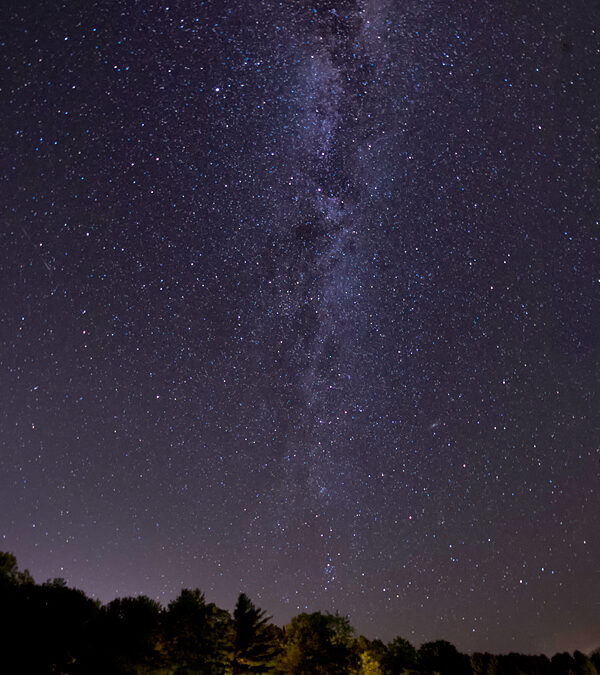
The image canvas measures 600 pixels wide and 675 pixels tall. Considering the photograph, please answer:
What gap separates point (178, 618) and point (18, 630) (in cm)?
1039

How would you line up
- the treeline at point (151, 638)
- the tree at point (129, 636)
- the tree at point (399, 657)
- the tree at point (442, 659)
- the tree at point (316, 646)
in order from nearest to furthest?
the treeline at point (151, 638) → the tree at point (129, 636) → the tree at point (316, 646) → the tree at point (399, 657) → the tree at point (442, 659)

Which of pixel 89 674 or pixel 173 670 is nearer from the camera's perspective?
pixel 89 674

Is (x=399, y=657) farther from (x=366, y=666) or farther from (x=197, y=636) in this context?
(x=197, y=636)

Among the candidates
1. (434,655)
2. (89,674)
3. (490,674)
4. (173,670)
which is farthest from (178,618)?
(490,674)

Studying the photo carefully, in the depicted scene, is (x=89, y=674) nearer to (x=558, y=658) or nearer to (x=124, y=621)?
(x=124, y=621)

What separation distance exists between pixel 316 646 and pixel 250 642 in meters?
7.55

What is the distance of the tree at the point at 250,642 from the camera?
34969 millimetres

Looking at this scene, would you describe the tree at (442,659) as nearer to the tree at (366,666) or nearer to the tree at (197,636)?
the tree at (366,666)

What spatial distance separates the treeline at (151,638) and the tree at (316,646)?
67 millimetres

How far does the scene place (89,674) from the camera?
2825cm

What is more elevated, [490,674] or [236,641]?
[236,641]

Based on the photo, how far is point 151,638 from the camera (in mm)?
31953

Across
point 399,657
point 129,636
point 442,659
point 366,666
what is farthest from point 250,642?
point 442,659

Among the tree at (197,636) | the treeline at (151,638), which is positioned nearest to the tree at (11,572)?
the treeline at (151,638)
